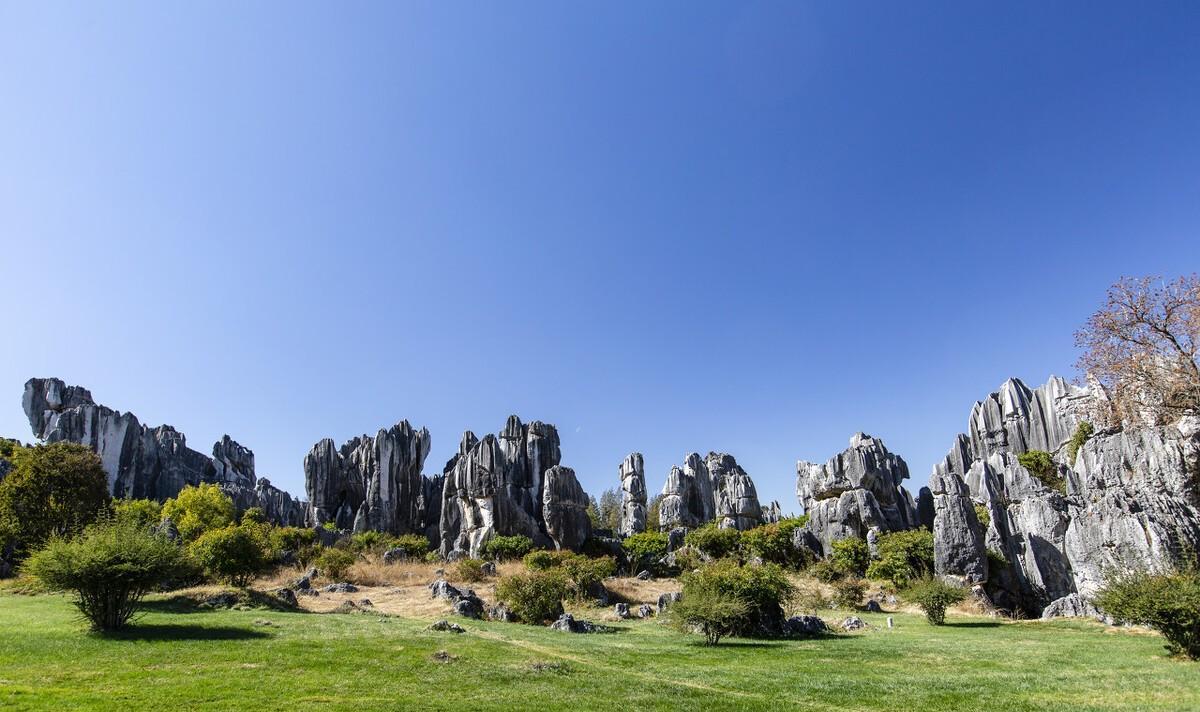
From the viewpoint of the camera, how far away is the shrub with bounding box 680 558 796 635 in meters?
19.5

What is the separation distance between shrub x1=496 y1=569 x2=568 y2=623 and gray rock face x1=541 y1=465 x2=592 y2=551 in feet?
84.4

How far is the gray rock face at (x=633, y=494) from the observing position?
221 feet

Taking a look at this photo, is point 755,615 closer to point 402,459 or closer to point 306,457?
point 402,459

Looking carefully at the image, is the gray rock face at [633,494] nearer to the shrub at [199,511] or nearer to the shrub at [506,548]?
the shrub at [506,548]

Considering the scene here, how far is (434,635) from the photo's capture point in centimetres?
1767

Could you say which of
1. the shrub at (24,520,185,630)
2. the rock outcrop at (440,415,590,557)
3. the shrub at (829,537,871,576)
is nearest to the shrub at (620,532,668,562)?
the rock outcrop at (440,415,590,557)

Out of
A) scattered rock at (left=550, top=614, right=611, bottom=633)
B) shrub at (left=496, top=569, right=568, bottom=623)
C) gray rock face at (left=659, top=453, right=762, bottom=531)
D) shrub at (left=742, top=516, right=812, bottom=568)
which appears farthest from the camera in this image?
gray rock face at (left=659, top=453, right=762, bottom=531)

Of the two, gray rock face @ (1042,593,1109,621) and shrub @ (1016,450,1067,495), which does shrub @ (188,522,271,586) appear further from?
shrub @ (1016,450,1067,495)

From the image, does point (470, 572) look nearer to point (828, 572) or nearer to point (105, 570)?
point (828, 572)

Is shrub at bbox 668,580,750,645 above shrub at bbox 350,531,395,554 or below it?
below

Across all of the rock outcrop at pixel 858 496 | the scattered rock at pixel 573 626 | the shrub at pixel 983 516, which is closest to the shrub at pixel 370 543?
the scattered rock at pixel 573 626

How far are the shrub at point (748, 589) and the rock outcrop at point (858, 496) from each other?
2399cm

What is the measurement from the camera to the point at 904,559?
33.5 metres

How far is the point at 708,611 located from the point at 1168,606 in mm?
10551
